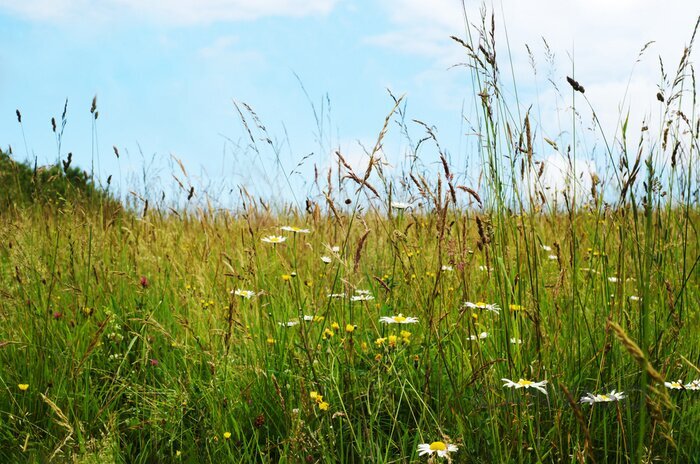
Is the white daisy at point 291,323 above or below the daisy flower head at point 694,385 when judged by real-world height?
above

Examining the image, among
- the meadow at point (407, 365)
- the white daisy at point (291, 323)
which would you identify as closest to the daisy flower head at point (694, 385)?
the meadow at point (407, 365)

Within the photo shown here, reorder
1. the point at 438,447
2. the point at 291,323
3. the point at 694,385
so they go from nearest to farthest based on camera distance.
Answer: the point at 438,447
the point at 694,385
the point at 291,323

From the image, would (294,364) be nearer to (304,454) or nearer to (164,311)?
(304,454)

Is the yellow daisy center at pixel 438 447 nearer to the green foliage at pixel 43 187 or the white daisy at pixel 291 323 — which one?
the white daisy at pixel 291 323

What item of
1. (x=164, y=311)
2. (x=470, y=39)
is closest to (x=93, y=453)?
(x=164, y=311)

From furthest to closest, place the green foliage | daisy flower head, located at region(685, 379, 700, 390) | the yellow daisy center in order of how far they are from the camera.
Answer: the green foliage → daisy flower head, located at region(685, 379, 700, 390) → the yellow daisy center

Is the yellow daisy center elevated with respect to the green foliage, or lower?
lower

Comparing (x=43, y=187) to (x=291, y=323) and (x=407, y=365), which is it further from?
(x=407, y=365)

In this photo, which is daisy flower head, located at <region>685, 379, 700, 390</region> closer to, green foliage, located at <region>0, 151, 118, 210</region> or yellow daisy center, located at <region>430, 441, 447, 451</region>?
yellow daisy center, located at <region>430, 441, 447, 451</region>

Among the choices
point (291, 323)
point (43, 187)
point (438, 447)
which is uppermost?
point (43, 187)

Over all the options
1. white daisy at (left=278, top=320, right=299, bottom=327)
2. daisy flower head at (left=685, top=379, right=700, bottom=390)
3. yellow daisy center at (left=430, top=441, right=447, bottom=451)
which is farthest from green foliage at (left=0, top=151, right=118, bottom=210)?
daisy flower head at (left=685, top=379, right=700, bottom=390)

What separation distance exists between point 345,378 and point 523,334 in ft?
1.88

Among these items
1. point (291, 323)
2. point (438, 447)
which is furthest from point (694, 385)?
point (291, 323)

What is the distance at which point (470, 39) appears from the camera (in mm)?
1924
